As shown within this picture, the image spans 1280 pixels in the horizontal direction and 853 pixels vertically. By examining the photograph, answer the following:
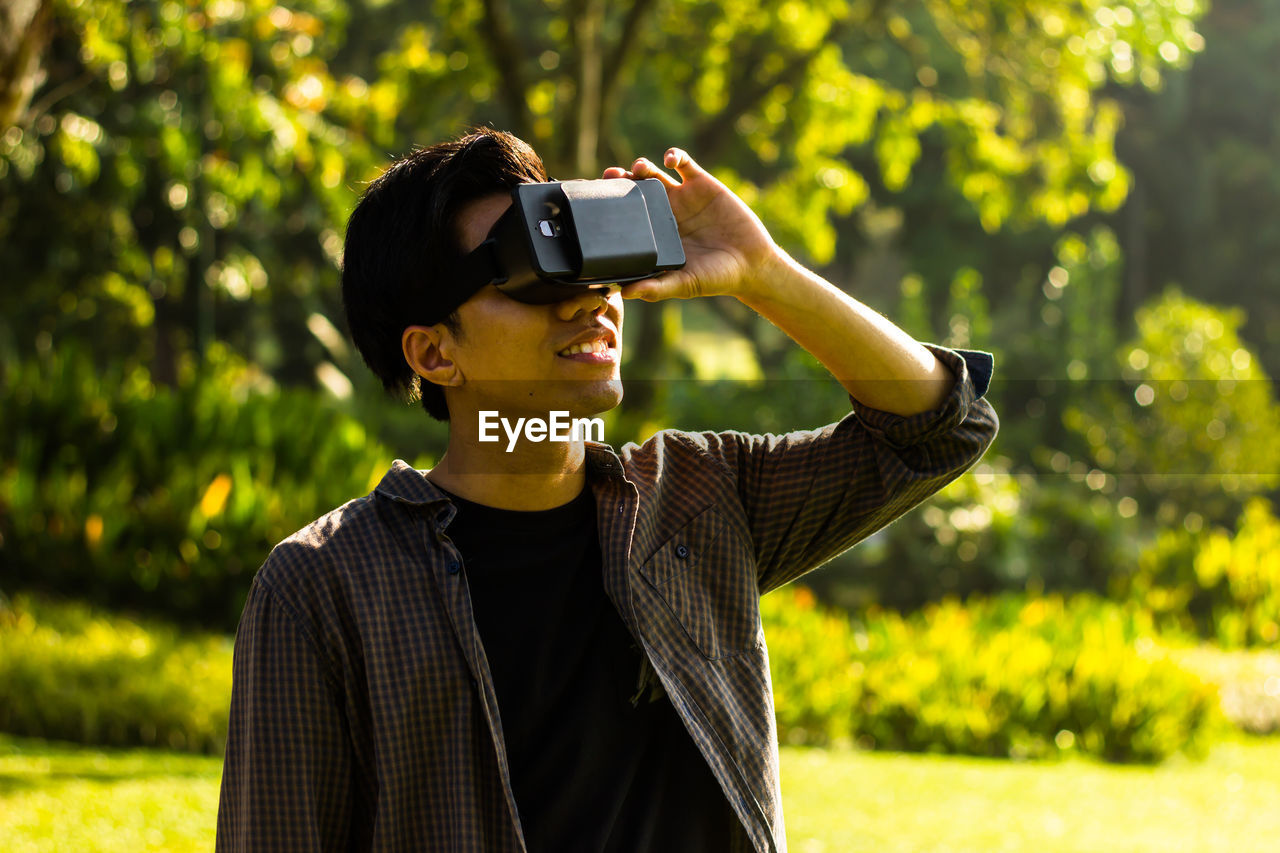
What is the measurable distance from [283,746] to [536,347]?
23.6 inches

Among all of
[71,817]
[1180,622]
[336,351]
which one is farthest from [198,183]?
[1180,622]

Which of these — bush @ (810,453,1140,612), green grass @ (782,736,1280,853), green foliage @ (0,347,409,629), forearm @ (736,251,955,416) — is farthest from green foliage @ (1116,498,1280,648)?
forearm @ (736,251,955,416)

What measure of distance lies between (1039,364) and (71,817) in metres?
11.5

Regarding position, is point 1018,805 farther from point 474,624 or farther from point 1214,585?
point 474,624

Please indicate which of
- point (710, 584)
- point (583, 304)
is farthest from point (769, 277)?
point (710, 584)

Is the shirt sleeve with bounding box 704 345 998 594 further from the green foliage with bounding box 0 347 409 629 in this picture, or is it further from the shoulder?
the green foliage with bounding box 0 347 409 629

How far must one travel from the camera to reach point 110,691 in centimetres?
597

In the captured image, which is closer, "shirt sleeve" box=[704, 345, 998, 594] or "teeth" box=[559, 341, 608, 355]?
"teeth" box=[559, 341, 608, 355]

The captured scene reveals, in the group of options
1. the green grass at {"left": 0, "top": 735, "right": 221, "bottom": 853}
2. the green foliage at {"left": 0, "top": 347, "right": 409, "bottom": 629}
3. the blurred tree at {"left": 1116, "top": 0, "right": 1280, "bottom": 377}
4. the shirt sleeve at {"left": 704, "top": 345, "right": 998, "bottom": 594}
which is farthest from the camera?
the blurred tree at {"left": 1116, "top": 0, "right": 1280, "bottom": 377}

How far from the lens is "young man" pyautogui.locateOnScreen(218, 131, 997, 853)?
162 cm

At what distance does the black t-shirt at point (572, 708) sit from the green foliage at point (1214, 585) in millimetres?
8407

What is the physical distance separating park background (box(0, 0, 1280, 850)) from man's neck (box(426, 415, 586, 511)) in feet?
9.85

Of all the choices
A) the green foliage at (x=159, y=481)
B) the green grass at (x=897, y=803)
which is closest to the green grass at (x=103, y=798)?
the green grass at (x=897, y=803)

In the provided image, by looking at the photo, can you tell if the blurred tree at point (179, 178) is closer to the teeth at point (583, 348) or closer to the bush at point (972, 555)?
the teeth at point (583, 348)
